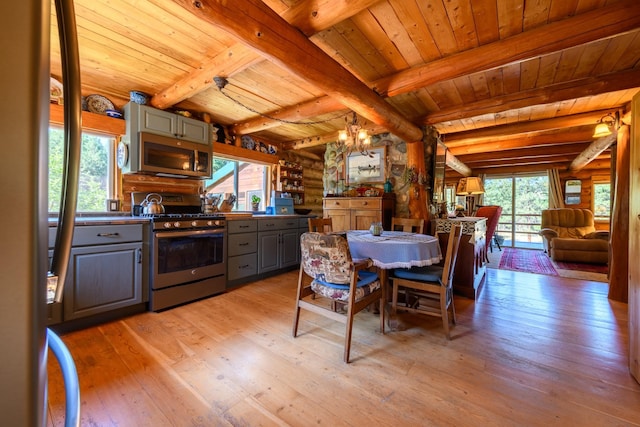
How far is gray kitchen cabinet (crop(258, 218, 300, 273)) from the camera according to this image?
12.4 feet

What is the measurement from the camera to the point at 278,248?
13.3 ft

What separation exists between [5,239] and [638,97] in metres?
2.92

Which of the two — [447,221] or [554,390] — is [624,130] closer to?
[447,221]

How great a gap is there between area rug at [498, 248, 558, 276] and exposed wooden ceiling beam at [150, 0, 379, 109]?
4.82m

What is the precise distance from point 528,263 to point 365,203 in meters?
3.75

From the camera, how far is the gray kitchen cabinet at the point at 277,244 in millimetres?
3779

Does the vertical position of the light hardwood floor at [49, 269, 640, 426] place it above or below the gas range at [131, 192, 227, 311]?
below

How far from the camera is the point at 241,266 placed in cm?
348

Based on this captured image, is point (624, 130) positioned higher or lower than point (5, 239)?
higher

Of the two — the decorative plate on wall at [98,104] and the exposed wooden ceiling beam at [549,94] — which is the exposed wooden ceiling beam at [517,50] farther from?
the decorative plate on wall at [98,104]

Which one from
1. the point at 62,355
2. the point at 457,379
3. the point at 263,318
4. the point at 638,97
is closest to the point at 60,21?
the point at 62,355

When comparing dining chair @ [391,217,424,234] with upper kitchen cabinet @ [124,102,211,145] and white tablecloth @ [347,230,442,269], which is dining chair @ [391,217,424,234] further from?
upper kitchen cabinet @ [124,102,211,145]

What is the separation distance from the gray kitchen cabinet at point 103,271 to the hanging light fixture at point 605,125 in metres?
5.75

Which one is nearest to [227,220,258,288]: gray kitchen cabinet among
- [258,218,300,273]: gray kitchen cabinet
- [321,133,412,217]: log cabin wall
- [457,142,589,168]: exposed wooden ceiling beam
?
[258,218,300,273]: gray kitchen cabinet
